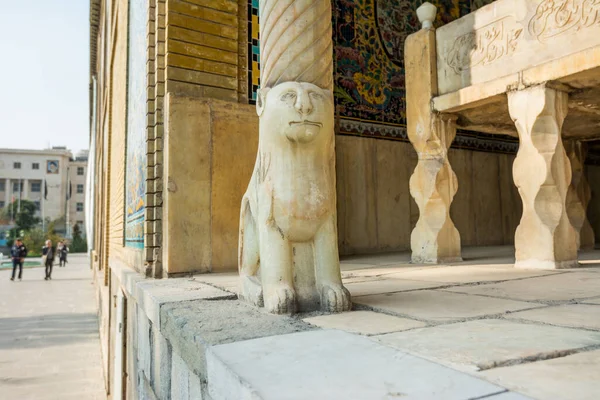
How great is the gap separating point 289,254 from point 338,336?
64 cm

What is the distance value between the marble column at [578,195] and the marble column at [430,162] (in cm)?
186

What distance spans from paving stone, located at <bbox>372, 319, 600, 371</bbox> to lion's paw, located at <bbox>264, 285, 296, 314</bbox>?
1.71 feet

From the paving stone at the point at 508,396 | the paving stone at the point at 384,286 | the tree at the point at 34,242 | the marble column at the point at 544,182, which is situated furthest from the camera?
the tree at the point at 34,242

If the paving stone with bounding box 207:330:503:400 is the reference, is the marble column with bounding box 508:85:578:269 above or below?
above

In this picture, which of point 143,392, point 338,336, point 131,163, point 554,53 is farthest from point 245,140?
point 338,336

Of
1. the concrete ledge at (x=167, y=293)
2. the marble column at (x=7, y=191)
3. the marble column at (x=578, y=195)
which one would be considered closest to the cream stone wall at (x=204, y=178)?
the concrete ledge at (x=167, y=293)

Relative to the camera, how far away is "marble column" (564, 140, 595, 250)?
17.7 feet

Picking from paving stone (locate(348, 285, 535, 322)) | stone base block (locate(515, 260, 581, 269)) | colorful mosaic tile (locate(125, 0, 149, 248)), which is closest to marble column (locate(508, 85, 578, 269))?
stone base block (locate(515, 260, 581, 269))

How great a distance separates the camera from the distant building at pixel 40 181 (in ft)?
184

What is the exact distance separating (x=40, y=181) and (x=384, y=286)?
64.1 metres

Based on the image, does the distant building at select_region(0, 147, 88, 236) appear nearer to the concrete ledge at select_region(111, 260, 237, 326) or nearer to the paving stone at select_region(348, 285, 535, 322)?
the concrete ledge at select_region(111, 260, 237, 326)

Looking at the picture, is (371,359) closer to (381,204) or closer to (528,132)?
(528,132)

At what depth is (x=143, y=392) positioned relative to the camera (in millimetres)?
3141

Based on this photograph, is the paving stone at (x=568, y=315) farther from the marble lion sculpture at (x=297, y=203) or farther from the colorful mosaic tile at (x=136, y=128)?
the colorful mosaic tile at (x=136, y=128)
